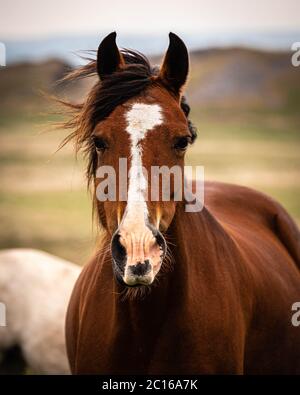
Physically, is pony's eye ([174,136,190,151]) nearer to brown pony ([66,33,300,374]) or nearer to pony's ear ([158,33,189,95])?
brown pony ([66,33,300,374])

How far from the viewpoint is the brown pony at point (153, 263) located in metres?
2.91

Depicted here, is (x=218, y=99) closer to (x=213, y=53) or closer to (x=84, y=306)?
(x=213, y=53)

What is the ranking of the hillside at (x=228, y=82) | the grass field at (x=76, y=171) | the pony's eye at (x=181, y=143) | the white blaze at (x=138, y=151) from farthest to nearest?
the hillside at (x=228, y=82), the grass field at (x=76, y=171), the pony's eye at (x=181, y=143), the white blaze at (x=138, y=151)

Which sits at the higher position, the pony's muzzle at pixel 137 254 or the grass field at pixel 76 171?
the grass field at pixel 76 171

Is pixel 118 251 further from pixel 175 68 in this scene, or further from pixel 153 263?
pixel 175 68

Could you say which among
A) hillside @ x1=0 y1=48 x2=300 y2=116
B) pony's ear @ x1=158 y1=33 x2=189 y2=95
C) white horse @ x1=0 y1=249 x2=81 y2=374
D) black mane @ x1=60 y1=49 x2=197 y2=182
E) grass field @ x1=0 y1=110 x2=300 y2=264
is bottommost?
white horse @ x1=0 y1=249 x2=81 y2=374

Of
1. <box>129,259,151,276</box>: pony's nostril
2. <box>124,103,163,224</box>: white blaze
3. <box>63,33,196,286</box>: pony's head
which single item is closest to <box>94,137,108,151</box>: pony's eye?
<box>63,33,196,286</box>: pony's head

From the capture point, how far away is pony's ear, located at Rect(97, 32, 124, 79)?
127 inches

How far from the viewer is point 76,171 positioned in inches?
769

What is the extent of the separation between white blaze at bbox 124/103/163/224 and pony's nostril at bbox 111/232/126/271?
0.30ft

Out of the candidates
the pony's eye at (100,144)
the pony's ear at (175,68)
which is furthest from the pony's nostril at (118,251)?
the pony's ear at (175,68)

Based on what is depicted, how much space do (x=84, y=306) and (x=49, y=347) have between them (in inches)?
86.5

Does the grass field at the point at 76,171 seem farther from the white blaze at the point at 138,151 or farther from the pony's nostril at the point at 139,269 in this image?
the pony's nostril at the point at 139,269

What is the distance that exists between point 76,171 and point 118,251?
16.9 meters
